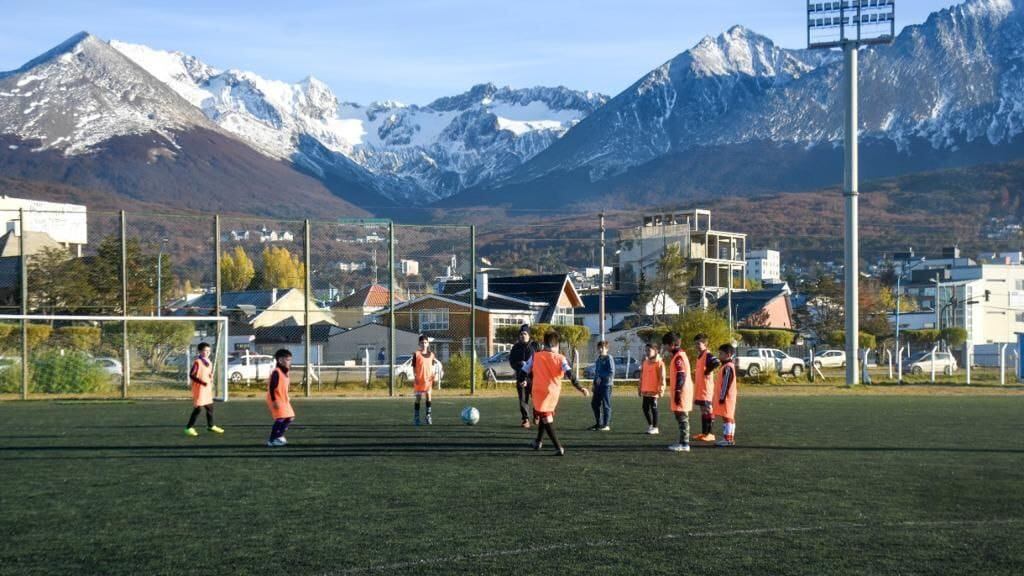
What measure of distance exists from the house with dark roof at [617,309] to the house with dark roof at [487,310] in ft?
6.73

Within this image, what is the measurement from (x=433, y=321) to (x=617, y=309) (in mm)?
37095

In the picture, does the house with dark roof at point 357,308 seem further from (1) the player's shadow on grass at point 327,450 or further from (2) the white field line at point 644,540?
(2) the white field line at point 644,540

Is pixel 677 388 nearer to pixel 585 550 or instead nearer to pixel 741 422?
pixel 741 422

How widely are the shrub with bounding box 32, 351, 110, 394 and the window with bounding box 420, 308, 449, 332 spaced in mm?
13993

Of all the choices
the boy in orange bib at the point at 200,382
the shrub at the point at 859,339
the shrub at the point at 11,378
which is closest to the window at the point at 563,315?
the shrub at the point at 859,339

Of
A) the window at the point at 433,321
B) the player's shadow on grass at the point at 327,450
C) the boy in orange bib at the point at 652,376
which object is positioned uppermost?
the window at the point at 433,321

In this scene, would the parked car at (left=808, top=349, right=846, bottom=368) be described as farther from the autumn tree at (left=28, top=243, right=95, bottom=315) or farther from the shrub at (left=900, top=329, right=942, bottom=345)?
the autumn tree at (left=28, top=243, right=95, bottom=315)

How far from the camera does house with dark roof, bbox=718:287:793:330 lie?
82.1 metres

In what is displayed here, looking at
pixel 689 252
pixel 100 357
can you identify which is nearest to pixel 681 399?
pixel 100 357

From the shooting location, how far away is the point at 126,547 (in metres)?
9.45

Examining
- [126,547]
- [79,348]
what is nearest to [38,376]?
[79,348]

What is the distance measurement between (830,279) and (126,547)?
84689 millimetres

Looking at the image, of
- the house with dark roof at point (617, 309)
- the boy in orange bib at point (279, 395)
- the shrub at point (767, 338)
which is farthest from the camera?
the house with dark roof at point (617, 309)

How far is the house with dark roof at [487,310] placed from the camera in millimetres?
42372
